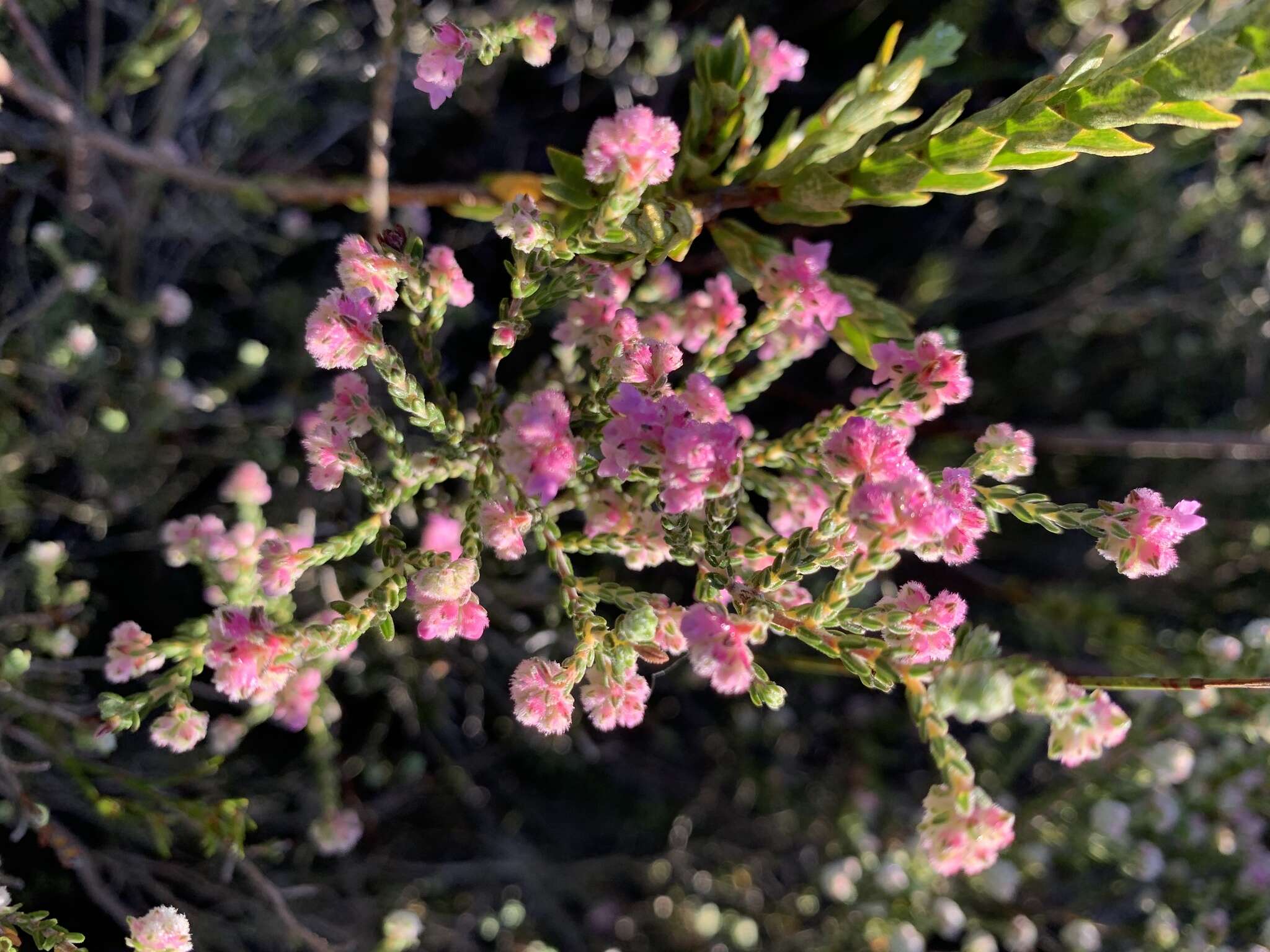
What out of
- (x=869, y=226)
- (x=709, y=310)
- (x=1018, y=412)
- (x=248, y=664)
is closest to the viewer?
(x=248, y=664)

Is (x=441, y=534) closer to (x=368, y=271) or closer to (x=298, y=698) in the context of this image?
(x=298, y=698)

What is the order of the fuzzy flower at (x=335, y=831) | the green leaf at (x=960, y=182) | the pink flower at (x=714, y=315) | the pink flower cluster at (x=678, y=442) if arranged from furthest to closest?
the fuzzy flower at (x=335, y=831) → the pink flower at (x=714, y=315) → the green leaf at (x=960, y=182) → the pink flower cluster at (x=678, y=442)

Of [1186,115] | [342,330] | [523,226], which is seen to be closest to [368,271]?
[342,330]

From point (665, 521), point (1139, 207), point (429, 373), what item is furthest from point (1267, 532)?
point (429, 373)

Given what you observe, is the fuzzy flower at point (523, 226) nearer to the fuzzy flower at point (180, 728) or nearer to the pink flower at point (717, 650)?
the pink flower at point (717, 650)

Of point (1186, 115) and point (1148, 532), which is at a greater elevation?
point (1186, 115)

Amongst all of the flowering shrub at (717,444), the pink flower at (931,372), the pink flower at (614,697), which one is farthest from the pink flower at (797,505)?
the pink flower at (614,697)

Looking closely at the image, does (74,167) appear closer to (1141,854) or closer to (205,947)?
(205,947)
